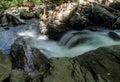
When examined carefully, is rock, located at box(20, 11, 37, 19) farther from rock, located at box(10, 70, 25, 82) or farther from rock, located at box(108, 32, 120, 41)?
rock, located at box(10, 70, 25, 82)

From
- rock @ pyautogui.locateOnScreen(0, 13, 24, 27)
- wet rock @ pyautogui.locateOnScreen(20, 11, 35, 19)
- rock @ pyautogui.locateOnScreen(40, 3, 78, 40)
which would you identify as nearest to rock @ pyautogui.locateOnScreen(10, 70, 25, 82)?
rock @ pyautogui.locateOnScreen(40, 3, 78, 40)

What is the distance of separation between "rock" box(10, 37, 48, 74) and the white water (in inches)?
33.8

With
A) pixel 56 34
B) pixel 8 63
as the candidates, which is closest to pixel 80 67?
pixel 8 63

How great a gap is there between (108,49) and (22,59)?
3350 mm

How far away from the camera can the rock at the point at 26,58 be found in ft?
28.0

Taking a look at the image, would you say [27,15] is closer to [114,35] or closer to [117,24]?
[117,24]

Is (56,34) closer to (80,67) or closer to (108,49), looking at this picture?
(108,49)

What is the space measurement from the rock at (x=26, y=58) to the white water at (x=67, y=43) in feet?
2.82

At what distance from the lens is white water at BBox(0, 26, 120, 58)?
33.3 feet

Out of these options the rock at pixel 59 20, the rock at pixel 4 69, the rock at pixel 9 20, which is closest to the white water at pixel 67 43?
the rock at pixel 59 20

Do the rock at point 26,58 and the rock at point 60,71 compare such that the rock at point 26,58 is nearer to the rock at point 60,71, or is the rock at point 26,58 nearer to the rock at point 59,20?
the rock at point 60,71

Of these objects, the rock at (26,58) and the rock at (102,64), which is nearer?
the rock at (102,64)

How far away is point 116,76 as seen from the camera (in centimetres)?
570

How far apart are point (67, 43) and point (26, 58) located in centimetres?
264
